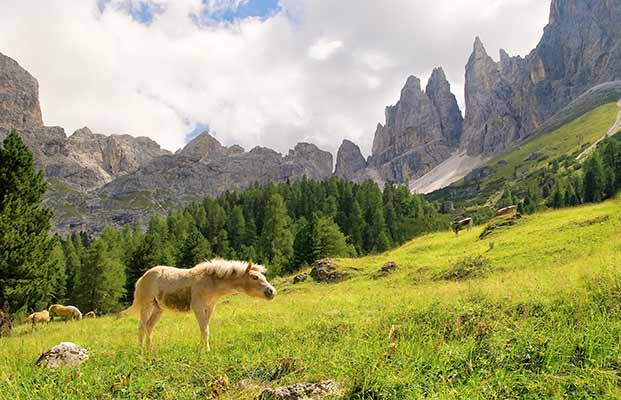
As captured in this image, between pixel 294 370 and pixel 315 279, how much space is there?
3030 centimetres

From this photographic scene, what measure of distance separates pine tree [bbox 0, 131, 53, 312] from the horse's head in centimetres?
2043

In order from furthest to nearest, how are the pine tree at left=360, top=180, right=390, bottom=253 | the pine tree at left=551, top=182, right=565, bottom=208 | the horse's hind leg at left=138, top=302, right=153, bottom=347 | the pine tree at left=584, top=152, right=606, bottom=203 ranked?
the pine tree at left=551, top=182, right=565, bottom=208 < the pine tree at left=584, top=152, right=606, bottom=203 < the pine tree at left=360, top=180, right=390, bottom=253 < the horse's hind leg at left=138, top=302, right=153, bottom=347

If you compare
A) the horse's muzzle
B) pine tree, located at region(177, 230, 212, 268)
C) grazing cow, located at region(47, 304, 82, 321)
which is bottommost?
grazing cow, located at region(47, 304, 82, 321)

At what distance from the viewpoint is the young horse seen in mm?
12102

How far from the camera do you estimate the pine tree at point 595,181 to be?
94.4 metres

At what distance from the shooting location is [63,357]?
30.4 ft

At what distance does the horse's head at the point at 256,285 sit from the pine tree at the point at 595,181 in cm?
10302

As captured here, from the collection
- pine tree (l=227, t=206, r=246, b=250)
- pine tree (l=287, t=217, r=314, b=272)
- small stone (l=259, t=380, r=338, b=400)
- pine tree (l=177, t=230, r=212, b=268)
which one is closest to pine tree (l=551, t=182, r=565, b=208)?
pine tree (l=287, t=217, r=314, b=272)

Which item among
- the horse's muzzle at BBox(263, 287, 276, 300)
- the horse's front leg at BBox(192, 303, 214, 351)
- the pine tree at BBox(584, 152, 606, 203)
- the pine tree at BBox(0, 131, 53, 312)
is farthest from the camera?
the pine tree at BBox(584, 152, 606, 203)

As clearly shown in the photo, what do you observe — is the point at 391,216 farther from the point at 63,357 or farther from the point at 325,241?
the point at 63,357

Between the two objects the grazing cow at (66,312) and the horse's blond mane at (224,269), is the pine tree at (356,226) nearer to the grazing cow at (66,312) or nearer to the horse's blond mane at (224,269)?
the grazing cow at (66,312)

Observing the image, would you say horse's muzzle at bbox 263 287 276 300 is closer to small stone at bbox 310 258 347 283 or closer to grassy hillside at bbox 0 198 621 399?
grassy hillside at bbox 0 198 621 399

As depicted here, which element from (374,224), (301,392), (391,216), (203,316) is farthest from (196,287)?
(391,216)

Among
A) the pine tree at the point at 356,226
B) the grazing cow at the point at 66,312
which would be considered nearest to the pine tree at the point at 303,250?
the pine tree at the point at 356,226
